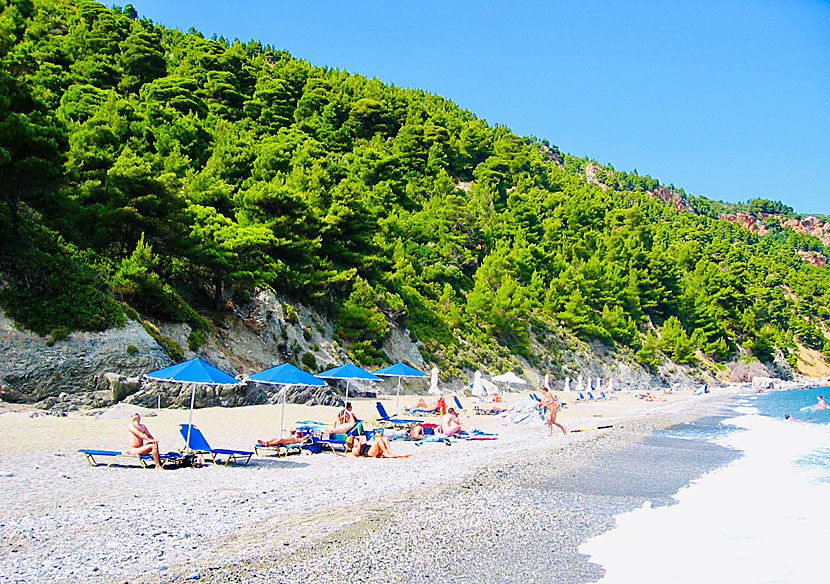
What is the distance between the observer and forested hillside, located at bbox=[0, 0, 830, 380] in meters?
18.2

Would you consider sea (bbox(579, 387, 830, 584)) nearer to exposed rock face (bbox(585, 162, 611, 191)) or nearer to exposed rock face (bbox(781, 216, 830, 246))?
exposed rock face (bbox(585, 162, 611, 191))

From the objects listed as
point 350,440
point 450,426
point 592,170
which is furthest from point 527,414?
point 592,170

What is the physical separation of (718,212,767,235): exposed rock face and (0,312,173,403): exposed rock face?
161 meters

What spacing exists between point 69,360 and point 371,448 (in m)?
9.05

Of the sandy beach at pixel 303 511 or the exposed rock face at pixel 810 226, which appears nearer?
the sandy beach at pixel 303 511

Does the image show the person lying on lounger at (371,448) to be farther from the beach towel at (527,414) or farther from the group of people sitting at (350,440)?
the beach towel at (527,414)

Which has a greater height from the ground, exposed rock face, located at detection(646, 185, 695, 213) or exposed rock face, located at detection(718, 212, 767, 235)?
exposed rock face, located at detection(646, 185, 695, 213)

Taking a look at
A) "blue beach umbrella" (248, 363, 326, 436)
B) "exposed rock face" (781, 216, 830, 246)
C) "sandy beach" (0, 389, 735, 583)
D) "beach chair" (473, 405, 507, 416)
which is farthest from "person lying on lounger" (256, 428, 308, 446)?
"exposed rock face" (781, 216, 830, 246)

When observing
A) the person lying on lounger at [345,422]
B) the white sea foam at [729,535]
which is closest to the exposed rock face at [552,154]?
the white sea foam at [729,535]

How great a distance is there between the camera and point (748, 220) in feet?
509

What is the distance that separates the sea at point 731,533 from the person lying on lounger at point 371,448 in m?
4.92

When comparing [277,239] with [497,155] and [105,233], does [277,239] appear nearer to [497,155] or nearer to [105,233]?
[105,233]

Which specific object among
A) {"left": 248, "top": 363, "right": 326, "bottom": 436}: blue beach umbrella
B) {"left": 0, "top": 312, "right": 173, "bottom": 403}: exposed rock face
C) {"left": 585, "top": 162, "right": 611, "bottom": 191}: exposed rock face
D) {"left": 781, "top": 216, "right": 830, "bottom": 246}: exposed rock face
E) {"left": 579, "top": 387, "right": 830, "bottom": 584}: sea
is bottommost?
{"left": 579, "top": 387, "right": 830, "bottom": 584}: sea

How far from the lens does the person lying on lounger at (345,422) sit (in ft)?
38.2
